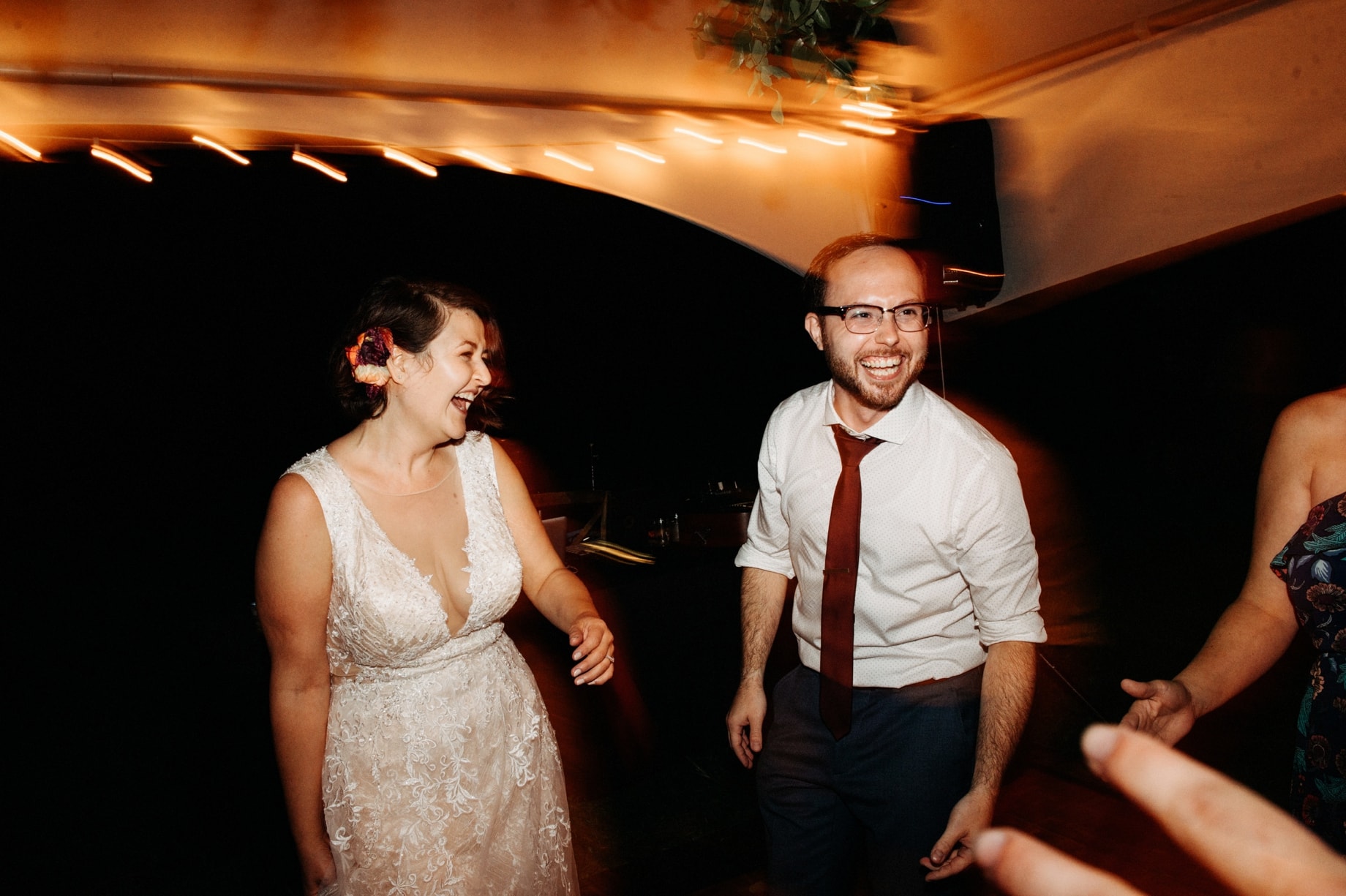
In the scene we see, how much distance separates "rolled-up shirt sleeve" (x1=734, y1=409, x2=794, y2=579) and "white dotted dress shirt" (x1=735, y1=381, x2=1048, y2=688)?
0.37ft

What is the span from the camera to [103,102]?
2465 mm

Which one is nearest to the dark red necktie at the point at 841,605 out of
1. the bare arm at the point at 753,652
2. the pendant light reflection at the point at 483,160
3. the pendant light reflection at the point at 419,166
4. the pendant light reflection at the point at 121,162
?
the bare arm at the point at 753,652

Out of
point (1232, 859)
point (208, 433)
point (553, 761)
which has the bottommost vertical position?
point (553, 761)

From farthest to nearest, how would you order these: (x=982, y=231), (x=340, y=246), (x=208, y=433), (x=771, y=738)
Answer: (x=208, y=433) < (x=340, y=246) < (x=982, y=231) < (x=771, y=738)

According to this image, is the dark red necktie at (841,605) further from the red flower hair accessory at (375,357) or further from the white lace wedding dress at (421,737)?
the red flower hair accessory at (375,357)

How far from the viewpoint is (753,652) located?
6.57ft

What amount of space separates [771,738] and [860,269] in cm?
125

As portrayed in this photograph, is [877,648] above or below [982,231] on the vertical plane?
below

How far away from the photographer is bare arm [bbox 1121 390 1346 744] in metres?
1.32

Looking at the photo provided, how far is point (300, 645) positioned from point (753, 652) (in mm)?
1146

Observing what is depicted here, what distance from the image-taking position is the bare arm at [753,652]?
77.3 inches

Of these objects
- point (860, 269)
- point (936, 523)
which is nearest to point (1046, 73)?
point (860, 269)

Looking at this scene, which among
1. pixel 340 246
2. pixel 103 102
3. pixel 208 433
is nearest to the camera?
pixel 103 102

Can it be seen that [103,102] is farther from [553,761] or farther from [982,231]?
[982,231]
